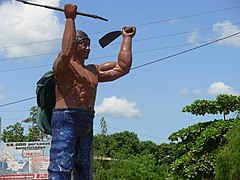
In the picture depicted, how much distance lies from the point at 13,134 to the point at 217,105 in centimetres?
2633

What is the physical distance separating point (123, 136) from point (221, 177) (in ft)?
112

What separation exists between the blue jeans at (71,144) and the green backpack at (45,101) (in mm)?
334

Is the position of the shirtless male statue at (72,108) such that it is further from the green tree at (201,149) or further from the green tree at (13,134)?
the green tree at (13,134)

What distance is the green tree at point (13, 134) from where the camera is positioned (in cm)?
3859

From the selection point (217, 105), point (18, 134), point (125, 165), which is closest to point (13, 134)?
point (18, 134)

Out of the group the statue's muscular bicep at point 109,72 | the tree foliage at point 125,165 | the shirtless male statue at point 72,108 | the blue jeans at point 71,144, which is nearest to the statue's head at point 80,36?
the shirtless male statue at point 72,108

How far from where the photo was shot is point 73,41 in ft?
18.4

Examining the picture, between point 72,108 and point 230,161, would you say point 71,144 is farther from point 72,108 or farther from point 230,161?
point 230,161

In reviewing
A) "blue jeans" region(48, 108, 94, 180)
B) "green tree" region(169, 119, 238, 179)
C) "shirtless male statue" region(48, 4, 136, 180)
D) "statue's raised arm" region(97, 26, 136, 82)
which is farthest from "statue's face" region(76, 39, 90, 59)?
"green tree" region(169, 119, 238, 179)

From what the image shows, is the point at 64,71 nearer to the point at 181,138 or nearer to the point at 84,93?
the point at 84,93

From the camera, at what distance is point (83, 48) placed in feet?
19.4

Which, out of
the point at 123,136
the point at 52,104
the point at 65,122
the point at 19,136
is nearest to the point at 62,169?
the point at 65,122

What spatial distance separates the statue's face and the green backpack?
39 cm

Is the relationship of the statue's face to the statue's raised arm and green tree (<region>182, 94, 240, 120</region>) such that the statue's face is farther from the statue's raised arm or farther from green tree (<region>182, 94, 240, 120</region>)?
green tree (<region>182, 94, 240, 120</region>)
